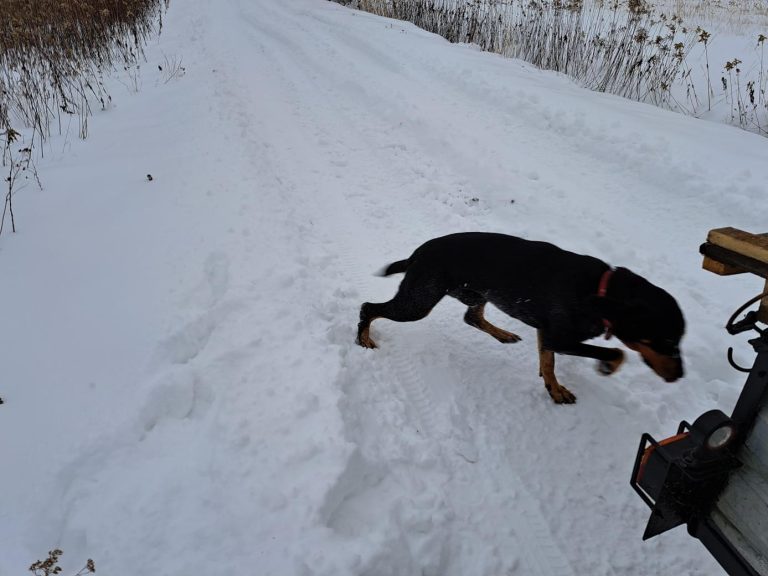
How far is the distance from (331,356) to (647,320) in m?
1.63

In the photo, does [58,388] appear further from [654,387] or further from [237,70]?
[237,70]

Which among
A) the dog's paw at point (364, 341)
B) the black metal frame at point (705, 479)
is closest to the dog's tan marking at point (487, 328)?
the dog's paw at point (364, 341)

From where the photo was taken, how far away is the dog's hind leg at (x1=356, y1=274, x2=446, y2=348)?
9.03ft

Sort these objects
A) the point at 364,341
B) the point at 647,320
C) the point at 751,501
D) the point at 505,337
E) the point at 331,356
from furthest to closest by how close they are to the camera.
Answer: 1. the point at 505,337
2. the point at 364,341
3. the point at 331,356
4. the point at 647,320
5. the point at 751,501

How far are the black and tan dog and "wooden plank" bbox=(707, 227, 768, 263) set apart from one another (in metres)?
0.71

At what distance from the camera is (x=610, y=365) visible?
2.48 metres

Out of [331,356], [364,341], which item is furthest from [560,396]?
[331,356]

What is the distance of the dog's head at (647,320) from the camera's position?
2.08m

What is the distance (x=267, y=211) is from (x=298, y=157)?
1.36 meters

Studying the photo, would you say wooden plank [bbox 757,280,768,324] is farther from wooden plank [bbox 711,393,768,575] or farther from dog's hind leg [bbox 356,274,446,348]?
dog's hind leg [bbox 356,274,446,348]

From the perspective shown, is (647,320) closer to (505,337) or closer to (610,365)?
(610,365)

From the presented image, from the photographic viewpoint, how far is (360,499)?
203cm

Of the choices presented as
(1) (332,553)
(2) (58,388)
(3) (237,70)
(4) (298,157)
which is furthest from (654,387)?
(3) (237,70)

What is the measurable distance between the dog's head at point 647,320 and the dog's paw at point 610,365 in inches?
6.3
